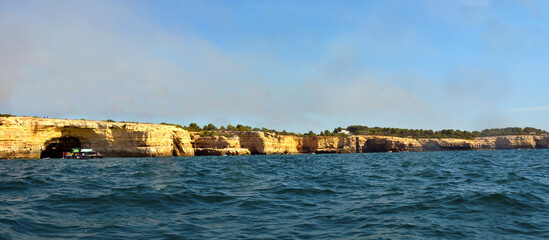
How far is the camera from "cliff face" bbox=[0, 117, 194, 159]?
4891cm

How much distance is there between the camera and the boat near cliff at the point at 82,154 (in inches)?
2096

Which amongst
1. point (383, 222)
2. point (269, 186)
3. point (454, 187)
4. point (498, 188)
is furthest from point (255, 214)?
point (498, 188)

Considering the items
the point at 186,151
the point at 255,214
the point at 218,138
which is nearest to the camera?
the point at 255,214

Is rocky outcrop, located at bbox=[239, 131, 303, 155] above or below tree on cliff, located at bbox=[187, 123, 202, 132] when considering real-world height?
below

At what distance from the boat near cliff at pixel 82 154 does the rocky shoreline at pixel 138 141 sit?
2340 mm

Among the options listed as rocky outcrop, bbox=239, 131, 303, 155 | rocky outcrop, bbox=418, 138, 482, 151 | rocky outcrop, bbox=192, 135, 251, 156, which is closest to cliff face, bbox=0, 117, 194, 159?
rocky outcrop, bbox=192, 135, 251, 156

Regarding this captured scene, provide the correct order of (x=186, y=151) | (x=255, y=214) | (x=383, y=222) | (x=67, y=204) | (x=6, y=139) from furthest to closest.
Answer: (x=186, y=151) < (x=6, y=139) < (x=67, y=204) < (x=255, y=214) < (x=383, y=222)

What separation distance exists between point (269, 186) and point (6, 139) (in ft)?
164

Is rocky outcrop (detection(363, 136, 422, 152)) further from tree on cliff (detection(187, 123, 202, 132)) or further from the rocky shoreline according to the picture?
tree on cliff (detection(187, 123, 202, 132))

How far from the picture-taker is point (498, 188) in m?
12.0

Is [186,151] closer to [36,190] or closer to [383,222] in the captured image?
[36,190]

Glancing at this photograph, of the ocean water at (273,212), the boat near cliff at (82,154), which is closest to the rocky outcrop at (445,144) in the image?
the boat near cliff at (82,154)

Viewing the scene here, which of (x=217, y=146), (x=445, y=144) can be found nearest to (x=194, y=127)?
(x=217, y=146)

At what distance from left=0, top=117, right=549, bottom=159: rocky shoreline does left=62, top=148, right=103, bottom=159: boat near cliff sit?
2.34 meters
